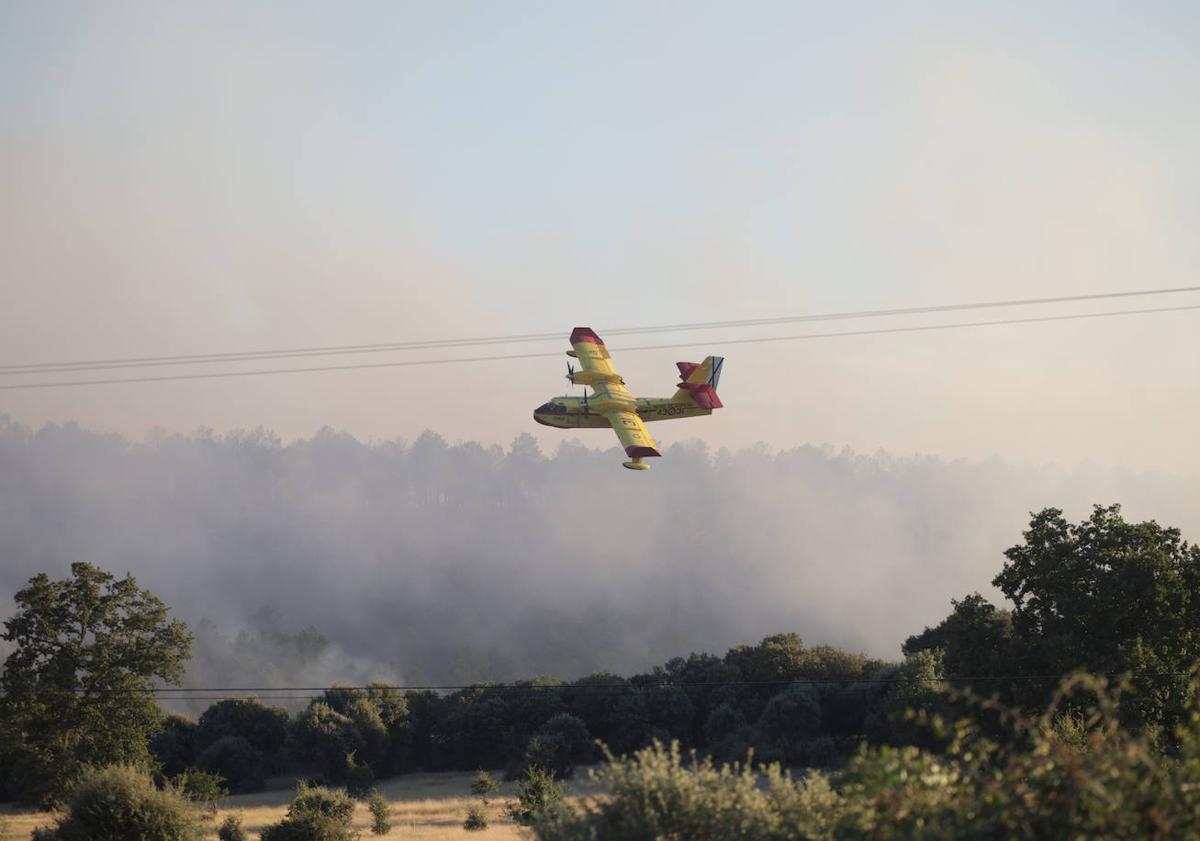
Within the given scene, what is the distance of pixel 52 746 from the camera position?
193ft

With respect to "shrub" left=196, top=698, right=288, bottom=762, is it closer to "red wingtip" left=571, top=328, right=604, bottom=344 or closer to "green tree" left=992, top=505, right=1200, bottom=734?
"red wingtip" left=571, top=328, right=604, bottom=344

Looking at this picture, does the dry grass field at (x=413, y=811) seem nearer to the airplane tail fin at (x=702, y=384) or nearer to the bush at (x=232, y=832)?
the bush at (x=232, y=832)

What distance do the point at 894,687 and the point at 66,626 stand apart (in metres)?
51.7

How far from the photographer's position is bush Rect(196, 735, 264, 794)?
7631 cm

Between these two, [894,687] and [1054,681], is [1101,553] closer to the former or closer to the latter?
[1054,681]

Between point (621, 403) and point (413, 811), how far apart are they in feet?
78.8

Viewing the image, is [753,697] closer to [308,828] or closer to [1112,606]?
[1112,606]

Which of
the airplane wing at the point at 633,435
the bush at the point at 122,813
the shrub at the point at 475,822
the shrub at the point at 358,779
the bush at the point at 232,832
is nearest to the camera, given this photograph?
the bush at the point at 122,813

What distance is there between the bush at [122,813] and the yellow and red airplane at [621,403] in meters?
23.8

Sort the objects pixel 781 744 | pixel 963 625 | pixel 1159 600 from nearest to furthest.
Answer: pixel 1159 600, pixel 963 625, pixel 781 744

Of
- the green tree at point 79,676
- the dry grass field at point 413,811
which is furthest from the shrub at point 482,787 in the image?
the green tree at point 79,676

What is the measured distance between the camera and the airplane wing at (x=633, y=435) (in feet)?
178

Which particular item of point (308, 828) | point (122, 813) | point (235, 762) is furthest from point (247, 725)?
point (122, 813)

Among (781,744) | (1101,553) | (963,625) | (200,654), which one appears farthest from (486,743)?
(200,654)
